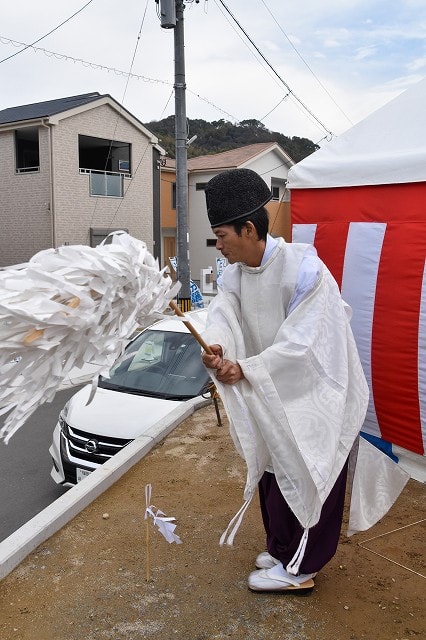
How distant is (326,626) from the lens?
7.72ft

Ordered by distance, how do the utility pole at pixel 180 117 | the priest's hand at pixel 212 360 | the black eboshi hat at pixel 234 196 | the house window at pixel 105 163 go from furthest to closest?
1. the house window at pixel 105 163
2. the utility pole at pixel 180 117
3. the black eboshi hat at pixel 234 196
4. the priest's hand at pixel 212 360

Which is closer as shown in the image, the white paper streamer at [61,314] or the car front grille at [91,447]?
the white paper streamer at [61,314]

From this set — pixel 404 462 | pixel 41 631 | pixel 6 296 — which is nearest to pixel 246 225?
pixel 6 296

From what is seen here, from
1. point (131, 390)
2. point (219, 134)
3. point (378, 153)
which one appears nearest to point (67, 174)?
point (131, 390)

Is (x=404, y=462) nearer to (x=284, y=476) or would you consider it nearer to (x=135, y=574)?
(x=284, y=476)

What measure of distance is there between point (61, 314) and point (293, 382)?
1021 millimetres

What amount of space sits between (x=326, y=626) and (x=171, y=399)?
3020 mm

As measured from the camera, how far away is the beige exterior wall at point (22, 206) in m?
16.8

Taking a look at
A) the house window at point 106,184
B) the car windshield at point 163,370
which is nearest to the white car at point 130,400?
the car windshield at point 163,370

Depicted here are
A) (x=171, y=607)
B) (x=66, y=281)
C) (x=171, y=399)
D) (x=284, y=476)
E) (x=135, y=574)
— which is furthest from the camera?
(x=171, y=399)

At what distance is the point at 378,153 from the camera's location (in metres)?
2.98

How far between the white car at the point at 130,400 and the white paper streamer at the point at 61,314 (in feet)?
8.47

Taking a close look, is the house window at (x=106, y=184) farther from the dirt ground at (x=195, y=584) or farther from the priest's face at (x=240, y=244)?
the priest's face at (x=240, y=244)

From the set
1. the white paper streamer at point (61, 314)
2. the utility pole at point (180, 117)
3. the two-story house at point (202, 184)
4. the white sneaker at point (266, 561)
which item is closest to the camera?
the white paper streamer at point (61, 314)
